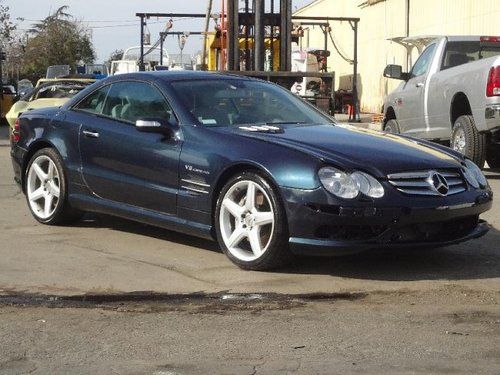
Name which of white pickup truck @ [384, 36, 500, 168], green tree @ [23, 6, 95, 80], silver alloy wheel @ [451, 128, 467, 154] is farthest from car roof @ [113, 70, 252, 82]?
green tree @ [23, 6, 95, 80]

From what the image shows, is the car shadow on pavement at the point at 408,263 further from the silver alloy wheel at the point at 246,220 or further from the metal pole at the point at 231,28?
the metal pole at the point at 231,28

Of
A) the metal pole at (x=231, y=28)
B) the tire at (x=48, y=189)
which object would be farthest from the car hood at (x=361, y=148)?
the metal pole at (x=231, y=28)

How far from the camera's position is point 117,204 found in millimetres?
Answer: 7469

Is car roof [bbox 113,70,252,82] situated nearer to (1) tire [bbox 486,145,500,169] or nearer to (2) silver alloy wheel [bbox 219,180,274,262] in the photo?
(2) silver alloy wheel [bbox 219,180,274,262]

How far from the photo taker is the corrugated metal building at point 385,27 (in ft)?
78.3

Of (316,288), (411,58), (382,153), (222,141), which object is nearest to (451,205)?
(382,153)

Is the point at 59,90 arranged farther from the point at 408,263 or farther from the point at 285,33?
the point at 408,263

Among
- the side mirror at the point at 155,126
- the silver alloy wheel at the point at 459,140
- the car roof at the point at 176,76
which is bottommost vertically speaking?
the silver alloy wheel at the point at 459,140

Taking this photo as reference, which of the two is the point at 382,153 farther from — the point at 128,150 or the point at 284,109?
the point at 128,150

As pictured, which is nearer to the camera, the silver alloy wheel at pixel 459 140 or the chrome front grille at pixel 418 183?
the chrome front grille at pixel 418 183

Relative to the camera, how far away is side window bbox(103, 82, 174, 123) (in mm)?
7336

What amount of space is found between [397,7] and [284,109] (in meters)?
24.8

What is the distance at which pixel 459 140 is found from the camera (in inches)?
469

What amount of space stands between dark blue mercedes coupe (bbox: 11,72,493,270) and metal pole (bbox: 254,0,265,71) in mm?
8049
